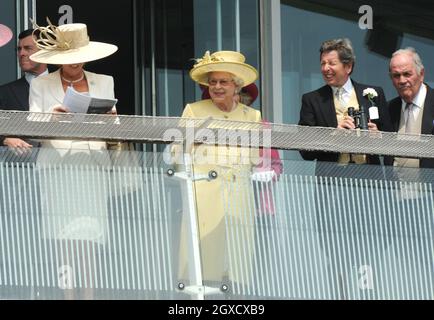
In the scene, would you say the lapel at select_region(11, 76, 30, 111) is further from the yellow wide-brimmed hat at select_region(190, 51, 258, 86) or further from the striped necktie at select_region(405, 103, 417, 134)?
the striped necktie at select_region(405, 103, 417, 134)

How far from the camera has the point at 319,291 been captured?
31.9ft

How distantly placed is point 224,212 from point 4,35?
5.14 meters

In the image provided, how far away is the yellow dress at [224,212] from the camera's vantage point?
9516mm

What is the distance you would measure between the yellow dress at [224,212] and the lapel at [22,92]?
2.43m

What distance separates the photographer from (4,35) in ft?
46.8

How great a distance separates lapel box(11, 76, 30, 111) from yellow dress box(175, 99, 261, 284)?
95.5 inches

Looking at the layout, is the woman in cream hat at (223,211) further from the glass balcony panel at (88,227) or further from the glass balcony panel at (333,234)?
the glass balcony panel at (88,227)

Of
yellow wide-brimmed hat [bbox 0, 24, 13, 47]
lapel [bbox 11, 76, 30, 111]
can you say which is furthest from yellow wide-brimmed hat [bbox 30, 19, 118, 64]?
yellow wide-brimmed hat [bbox 0, 24, 13, 47]

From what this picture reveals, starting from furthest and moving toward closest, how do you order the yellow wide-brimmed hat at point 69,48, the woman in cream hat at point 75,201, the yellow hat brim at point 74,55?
the yellow wide-brimmed hat at point 69,48, the yellow hat brim at point 74,55, the woman in cream hat at point 75,201

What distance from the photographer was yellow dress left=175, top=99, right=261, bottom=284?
9.52 meters

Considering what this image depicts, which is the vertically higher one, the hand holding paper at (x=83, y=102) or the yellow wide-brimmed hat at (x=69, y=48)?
the yellow wide-brimmed hat at (x=69, y=48)

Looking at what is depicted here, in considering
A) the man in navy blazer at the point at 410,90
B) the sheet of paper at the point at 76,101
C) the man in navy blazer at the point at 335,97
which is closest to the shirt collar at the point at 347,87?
the man in navy blazer at the point at 335,97

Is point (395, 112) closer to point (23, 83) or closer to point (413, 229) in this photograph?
point (413, 229)

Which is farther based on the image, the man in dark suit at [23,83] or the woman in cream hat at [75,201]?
the man in dark suit at [23,83]
